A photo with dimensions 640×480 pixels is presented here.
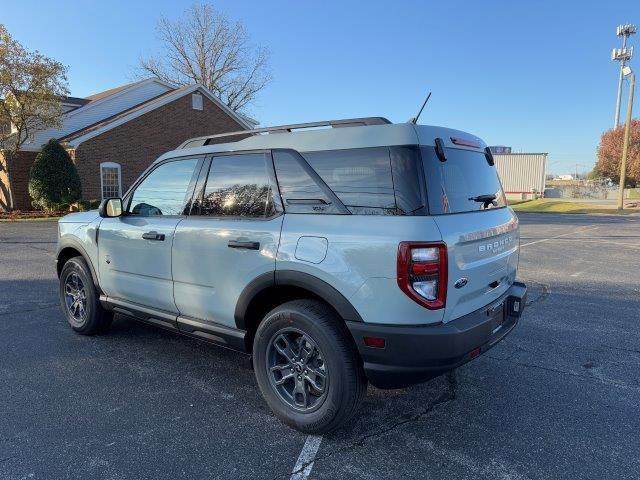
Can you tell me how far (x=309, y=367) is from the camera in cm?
299

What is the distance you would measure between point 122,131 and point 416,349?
22813 mm

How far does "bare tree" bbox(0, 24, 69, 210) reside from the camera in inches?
729

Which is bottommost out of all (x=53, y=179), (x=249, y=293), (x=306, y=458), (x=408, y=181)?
(x=306, y=458)

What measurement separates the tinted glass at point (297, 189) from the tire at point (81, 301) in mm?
2602

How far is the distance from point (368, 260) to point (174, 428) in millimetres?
1743

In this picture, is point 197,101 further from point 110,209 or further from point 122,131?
point 110,209

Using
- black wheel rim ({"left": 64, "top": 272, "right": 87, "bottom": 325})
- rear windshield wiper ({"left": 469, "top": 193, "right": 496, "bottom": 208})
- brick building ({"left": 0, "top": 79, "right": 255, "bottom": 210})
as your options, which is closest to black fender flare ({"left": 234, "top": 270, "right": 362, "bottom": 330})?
rear windshield wiper ({"left": 469, "top": 193, "right": 496, "bottom": 208})

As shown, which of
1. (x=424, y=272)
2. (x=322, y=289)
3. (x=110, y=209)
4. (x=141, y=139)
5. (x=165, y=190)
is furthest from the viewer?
(x=141, y=139)

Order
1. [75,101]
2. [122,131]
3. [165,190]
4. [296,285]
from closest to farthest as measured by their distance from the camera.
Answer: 1. [296,285]
2. [165,190]
3. [122,131]
4. [75,101]

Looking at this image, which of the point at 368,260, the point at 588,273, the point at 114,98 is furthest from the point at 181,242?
the point at 114,98

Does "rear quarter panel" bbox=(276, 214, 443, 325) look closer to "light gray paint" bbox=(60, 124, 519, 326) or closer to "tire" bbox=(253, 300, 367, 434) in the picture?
"light gray paint" bbox=(60, 124, 519, 326)

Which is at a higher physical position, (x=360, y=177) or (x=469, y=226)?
(x=360, y=177)

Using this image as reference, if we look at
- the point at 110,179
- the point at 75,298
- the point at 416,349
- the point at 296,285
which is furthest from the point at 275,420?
the point at 110,179

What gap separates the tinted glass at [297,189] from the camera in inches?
117
